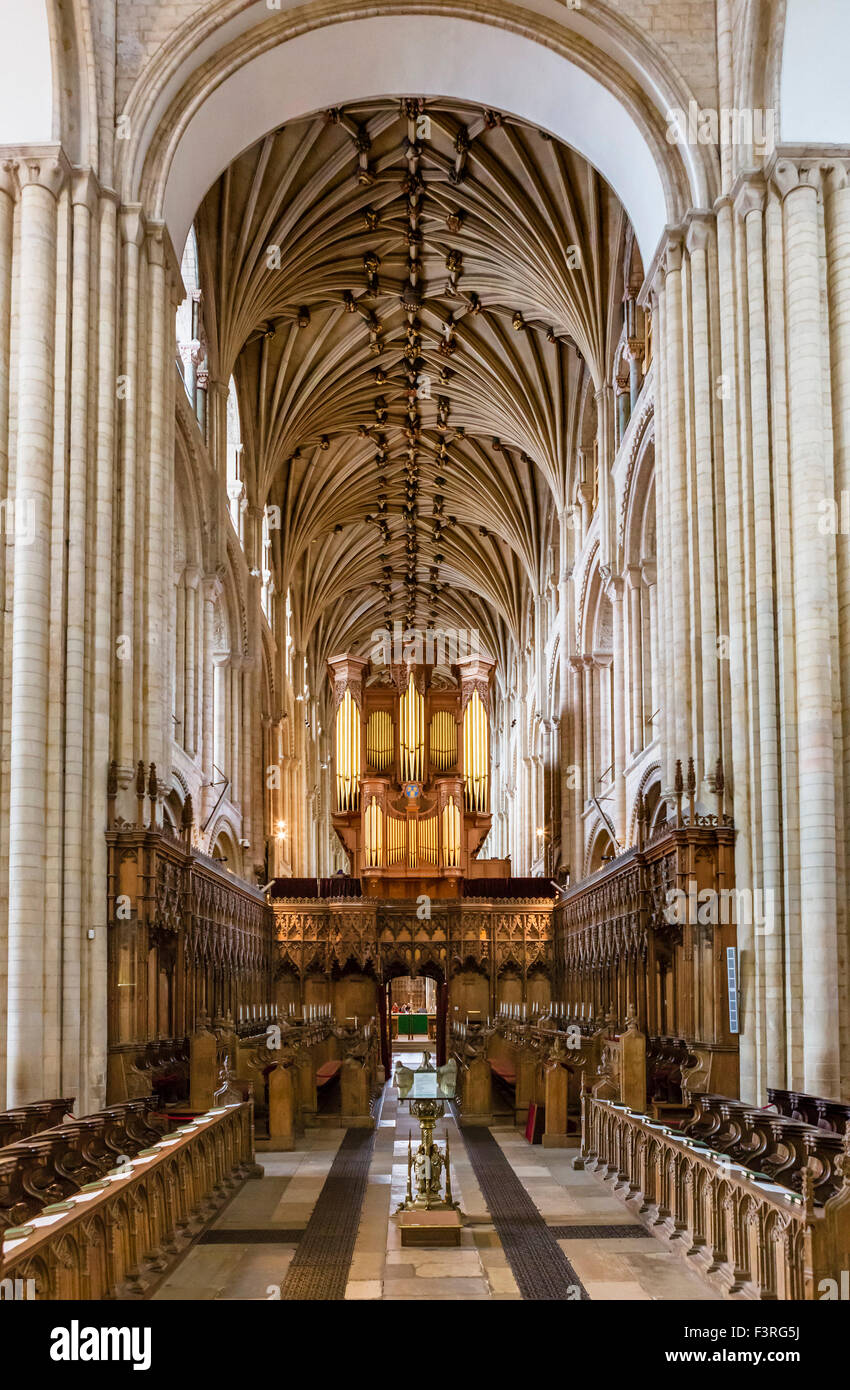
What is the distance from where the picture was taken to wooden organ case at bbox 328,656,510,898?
1372 inches

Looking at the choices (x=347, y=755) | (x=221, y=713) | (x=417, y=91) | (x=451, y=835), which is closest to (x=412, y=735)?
(x=347, y=755)

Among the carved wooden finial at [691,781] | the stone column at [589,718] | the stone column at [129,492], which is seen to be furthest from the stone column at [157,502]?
the stone column at [589,718]

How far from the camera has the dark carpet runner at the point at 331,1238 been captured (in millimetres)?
8852

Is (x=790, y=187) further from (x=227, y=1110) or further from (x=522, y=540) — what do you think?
(x=522, y=540)

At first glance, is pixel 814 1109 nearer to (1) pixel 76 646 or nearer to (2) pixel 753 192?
(1) pixel 76 646

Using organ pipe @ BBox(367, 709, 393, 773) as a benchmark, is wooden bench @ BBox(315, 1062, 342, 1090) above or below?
below

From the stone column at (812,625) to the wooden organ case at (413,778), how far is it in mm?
20039

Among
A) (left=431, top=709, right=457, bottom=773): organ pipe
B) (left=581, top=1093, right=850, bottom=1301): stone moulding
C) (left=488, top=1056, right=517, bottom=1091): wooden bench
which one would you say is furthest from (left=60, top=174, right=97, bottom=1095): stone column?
(left=431, top=709, right=457, bottom=773): organ pipe

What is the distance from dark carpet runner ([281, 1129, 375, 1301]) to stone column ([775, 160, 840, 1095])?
4.80m

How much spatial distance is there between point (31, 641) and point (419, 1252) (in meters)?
7.74

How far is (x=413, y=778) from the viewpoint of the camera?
38.7 meters

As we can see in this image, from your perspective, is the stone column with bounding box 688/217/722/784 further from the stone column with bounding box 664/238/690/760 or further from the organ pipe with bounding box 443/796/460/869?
the organ pipe with bounding box 443/796/460/869
